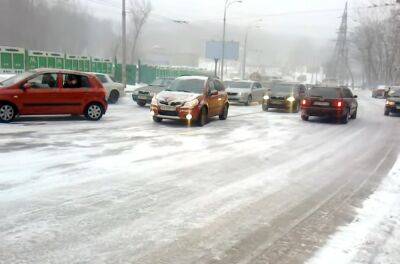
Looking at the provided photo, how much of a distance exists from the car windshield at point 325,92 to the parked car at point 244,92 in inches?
336

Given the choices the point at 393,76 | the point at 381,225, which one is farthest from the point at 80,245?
the point at 393,76

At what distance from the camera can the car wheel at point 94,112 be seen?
15.5m

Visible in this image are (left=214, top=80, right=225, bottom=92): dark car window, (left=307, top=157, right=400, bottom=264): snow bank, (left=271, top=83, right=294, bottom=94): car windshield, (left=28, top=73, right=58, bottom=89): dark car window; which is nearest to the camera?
(left=307, top=157, right=400, bottom=264): snow bank

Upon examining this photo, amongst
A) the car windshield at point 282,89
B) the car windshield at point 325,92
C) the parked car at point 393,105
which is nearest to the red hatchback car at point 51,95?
the car windshield at point 325,92

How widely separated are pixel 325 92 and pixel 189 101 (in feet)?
21.7

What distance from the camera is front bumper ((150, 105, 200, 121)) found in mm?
14805

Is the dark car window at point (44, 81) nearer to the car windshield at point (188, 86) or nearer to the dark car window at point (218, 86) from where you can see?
the car windshield at point (188, 86)

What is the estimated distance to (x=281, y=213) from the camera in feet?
19.4

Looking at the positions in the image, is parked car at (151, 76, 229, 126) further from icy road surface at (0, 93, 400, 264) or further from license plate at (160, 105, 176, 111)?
icy road surface at (0, 93, 400, 264)

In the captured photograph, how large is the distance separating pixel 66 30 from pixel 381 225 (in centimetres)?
9982

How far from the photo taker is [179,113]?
1483 cm

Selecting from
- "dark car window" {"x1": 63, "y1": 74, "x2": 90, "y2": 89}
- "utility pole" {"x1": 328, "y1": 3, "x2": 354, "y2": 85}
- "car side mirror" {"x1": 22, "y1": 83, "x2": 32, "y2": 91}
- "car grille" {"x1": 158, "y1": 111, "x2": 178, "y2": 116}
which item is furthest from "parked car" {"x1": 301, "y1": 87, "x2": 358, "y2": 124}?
"utility pole" {"x1": 328, "y1": 3, "x2": 354, "y2": 85}

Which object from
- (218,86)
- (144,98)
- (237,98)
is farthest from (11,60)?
(218,86)

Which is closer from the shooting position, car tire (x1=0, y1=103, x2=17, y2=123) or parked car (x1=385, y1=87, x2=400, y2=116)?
car tire (x1=0, y1=103, x2=17, y2=123)
